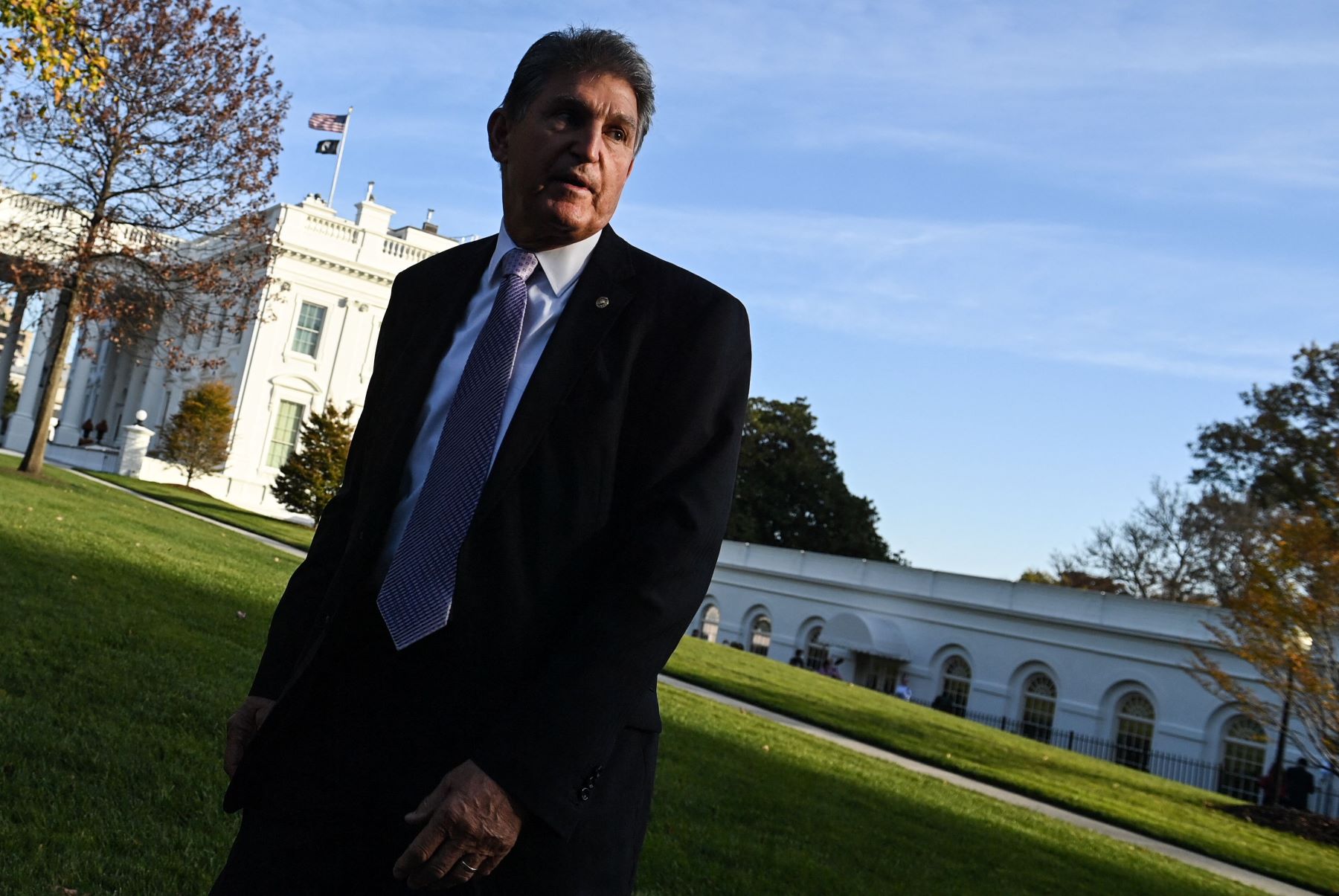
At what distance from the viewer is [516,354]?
2268mm

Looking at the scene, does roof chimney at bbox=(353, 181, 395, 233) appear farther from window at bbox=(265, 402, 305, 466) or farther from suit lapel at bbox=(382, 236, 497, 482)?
suit lapel at bbox=(382, 236, 497, 482)

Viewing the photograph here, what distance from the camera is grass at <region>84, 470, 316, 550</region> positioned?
29.3 m

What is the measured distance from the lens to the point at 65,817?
4660mm

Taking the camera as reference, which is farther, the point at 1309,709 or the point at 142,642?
the point at 1309,709

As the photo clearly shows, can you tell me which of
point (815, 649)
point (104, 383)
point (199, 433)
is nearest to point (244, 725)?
point (199, 433)

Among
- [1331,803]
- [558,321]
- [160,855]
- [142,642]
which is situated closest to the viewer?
[558,321]

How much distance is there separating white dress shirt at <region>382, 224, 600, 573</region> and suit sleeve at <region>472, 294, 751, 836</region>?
0.23 m

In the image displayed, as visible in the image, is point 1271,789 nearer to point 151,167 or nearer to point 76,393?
point 151,167

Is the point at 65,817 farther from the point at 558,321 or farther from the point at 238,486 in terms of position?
the point at 238,486

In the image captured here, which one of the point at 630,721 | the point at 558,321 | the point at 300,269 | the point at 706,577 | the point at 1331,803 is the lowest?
the point at 1331,803

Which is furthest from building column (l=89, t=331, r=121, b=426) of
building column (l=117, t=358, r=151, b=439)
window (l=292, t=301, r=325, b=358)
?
window (l=292, t=301, r=325, b=358)

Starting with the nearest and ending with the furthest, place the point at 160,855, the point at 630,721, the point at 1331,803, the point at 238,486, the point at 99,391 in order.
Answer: the point at 630,721 → the point at 160,855 → the point at 1331,803 → the point at 238,486 → the point at 99,391

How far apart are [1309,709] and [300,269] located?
40.5 metres

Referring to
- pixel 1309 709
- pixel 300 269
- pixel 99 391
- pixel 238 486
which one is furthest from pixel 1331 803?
pixel 99 391
